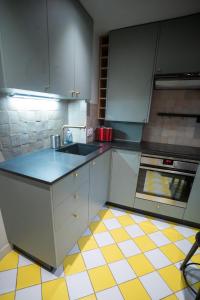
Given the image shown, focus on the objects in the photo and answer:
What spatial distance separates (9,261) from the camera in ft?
4.40

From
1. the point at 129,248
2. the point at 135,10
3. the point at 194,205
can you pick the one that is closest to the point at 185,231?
the point at 194,205

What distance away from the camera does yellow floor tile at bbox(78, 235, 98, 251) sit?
151 centimetres

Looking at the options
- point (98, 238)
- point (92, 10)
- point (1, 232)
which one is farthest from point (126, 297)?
point (92, 10)

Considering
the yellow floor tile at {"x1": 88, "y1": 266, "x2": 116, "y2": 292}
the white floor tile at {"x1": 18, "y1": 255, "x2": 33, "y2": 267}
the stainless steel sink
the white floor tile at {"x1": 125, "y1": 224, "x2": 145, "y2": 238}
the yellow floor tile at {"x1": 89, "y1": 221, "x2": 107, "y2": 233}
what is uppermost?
the stainless steel sink

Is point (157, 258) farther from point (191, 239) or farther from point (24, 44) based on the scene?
point (24, 44)

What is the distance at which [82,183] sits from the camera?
1.37m

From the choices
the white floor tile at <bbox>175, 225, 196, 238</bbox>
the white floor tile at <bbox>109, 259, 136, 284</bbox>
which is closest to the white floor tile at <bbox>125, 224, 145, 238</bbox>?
the white floor tile at <bbox>109, 259, 136, 284</bbox>

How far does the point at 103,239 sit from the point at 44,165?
3.48 feet

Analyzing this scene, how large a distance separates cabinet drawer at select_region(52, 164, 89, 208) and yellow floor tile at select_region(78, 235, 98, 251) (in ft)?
2.30

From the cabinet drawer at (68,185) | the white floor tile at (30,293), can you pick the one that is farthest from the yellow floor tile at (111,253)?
the cabinet drawer at (68,185)

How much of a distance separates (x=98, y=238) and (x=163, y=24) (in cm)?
250

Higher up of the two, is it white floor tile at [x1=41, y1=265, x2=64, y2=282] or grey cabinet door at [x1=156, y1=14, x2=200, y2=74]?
grey cabinet door at [x1=156, y1=14, x2=200, y2=74]

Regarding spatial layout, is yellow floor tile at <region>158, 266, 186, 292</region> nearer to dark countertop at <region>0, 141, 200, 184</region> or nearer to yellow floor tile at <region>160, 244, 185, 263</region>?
yellow floor tile at <region>160, 244, 185, 263</region>

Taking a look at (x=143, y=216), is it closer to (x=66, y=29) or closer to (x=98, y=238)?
(x=98, y=238)
